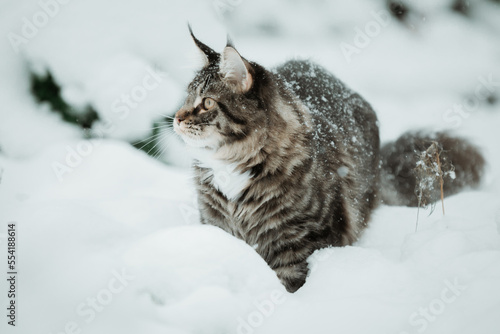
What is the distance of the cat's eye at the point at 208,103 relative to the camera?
1733 millimetres

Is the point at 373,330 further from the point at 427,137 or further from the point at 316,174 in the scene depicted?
the point at 427,137

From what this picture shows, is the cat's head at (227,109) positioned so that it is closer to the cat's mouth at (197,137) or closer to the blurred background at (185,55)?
the cat's mouth at (197,137)

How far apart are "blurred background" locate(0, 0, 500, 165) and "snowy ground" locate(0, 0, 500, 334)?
0.05 ft

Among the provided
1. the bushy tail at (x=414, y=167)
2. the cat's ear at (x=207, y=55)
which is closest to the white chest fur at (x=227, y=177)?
the cat's ear at (x=207, y=55)

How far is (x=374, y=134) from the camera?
2.53 m

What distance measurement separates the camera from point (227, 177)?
70.3 inches

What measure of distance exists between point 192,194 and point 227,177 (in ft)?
2.69

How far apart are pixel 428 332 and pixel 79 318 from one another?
3.14 feet

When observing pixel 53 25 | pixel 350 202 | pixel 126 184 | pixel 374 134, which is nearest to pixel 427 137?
pixel 374 134

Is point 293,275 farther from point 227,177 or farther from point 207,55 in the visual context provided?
point 207,55

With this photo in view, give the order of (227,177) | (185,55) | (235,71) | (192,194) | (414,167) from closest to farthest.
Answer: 1. (235,71)
2. (227,177)
3. (414,167)
4. (192,194)
5. (185,55)

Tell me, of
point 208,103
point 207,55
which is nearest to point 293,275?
point 208,103

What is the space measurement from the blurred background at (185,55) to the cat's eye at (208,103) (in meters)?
0.34

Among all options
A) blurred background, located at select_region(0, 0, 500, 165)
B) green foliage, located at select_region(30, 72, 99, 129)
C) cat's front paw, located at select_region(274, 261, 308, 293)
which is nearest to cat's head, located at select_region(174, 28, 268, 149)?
blurred background, located at select_region(0, 0, 500, 165)
